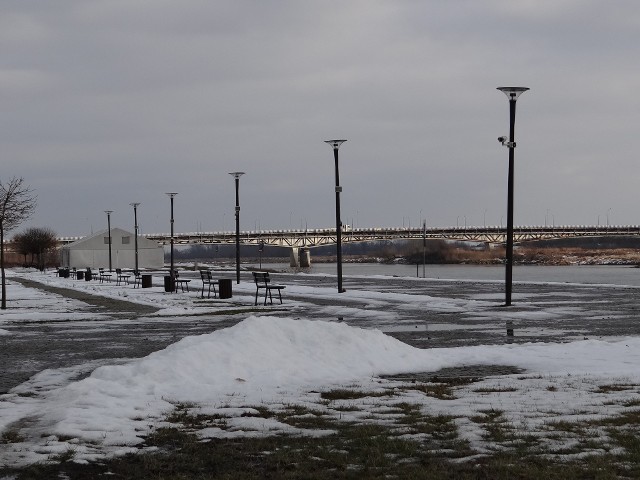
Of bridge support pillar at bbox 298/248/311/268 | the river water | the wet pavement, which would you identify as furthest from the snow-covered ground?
bridge support pillar at bbox 298/248/311/268

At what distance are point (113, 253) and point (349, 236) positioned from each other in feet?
155

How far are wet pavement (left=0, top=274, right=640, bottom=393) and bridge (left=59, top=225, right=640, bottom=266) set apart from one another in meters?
123

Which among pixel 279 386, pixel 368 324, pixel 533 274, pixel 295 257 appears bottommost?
pixel 533 274

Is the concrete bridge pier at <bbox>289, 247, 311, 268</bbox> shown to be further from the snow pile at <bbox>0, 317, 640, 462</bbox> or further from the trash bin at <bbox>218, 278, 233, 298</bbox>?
the snow pile at <bbox>0, 317, 640, 462</bbox>

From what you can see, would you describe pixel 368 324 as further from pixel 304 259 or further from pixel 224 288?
pixel 304 259

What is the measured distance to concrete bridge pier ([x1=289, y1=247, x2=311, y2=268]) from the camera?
513 ft

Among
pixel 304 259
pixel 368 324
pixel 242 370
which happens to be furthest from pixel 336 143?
pixel 304 259

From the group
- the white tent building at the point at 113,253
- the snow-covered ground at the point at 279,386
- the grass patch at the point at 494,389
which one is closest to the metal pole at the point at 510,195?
the snow-covered ground at the point at 279,386

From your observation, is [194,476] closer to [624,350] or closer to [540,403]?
[540,403]

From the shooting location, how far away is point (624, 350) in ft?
48.2

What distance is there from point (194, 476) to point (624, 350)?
9.62 meters

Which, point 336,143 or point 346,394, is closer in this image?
point 346,394

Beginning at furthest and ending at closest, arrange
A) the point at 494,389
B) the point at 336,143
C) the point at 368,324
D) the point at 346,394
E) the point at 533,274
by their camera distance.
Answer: the point at 533,274 → the point at 336,143 → the point at 368,324 → the point at 494,389 → the point at 346,394

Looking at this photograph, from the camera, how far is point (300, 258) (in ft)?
515
